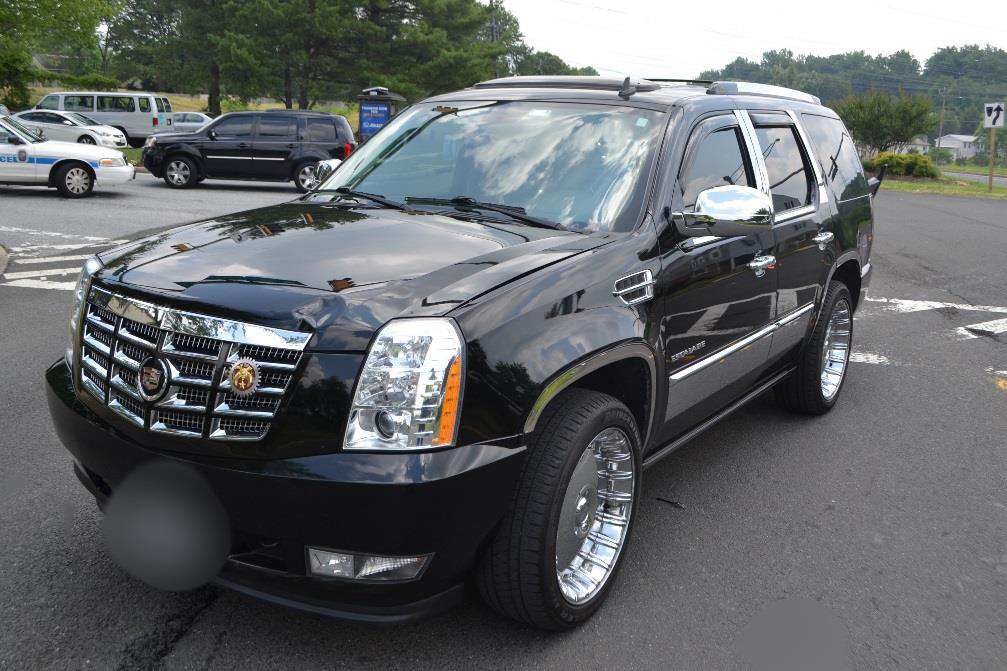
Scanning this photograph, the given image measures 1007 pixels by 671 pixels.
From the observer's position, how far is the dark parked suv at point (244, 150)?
64.8 ft

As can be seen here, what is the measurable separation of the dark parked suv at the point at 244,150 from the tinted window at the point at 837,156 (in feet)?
51.2

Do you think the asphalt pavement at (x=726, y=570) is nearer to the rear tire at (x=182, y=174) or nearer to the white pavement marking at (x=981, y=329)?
the white pavement marking at (x=981, y=329)

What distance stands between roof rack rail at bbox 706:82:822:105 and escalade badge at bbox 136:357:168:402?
2.96 meters

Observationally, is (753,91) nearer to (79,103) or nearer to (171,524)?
(171,524)

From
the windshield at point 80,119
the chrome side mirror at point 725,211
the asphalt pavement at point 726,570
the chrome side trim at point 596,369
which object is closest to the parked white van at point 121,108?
the windshield at point 80,119

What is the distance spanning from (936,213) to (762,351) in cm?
1841

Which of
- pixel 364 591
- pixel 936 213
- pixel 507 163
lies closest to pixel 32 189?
pixel 507 163

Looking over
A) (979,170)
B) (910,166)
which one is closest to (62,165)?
(910,166)

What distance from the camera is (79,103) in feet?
112

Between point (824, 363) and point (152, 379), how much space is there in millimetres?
4304

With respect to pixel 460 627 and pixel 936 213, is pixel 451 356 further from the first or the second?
pixel 936 213

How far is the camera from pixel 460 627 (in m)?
3.08

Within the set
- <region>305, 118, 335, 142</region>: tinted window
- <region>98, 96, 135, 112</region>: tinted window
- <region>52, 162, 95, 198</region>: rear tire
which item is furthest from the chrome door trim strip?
<region>98, 96, 135, 112</region>: tinted window

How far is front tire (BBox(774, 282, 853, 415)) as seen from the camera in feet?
17.5
